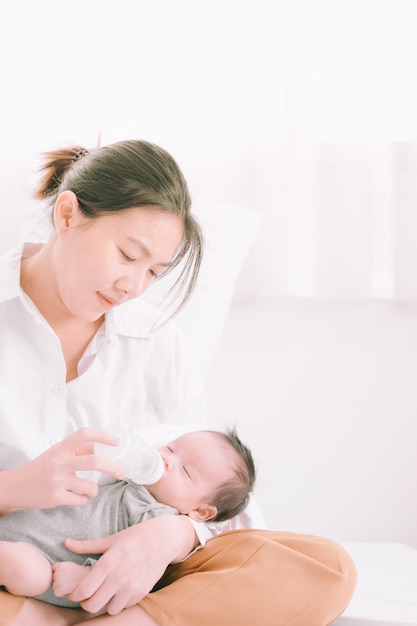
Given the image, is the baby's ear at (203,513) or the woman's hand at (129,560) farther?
the baby's ear at (203,513)

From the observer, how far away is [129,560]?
1283 millimetres

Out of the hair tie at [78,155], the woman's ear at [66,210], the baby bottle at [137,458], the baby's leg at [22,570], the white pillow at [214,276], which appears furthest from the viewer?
the white pillow at [214,276]

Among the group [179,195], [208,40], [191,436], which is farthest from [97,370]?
[208,40]

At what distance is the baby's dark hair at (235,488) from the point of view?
1.45 m

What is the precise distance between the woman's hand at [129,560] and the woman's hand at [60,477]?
0.07 meters

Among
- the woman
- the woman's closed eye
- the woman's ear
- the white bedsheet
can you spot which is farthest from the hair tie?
the white bedsheet

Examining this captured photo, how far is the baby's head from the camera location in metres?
1.43

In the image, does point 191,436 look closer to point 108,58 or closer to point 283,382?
point 283,382

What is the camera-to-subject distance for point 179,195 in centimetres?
150

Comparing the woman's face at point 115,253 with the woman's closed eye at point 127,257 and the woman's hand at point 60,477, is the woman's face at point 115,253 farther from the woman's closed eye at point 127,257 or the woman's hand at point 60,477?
the woman's hand at point 60,477

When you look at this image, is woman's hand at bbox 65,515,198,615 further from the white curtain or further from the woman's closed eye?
the white curtain

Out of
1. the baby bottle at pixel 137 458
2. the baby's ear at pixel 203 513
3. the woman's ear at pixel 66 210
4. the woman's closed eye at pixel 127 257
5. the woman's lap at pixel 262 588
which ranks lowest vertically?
the woman's lap at pixel 262 588

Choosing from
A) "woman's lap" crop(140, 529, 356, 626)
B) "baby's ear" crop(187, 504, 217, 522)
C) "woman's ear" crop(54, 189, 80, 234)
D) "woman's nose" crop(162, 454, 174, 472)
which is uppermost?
"woman's ear" crop(54, 189, 80, 234)

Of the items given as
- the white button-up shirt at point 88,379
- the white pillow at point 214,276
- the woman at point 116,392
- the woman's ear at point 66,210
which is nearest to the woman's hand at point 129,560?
the woman at point 116,392
